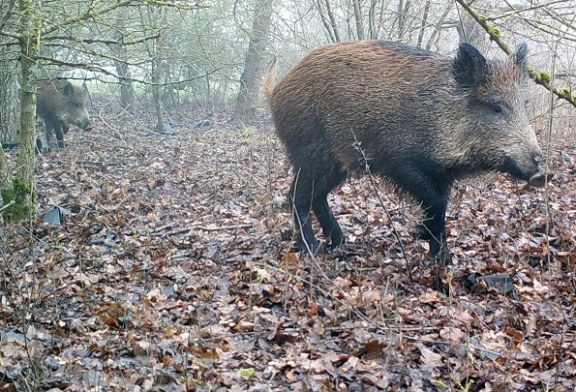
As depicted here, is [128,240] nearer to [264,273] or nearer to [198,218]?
[198,218]

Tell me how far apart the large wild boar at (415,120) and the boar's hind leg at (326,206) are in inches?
0.6

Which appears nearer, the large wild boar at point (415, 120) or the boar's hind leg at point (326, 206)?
the large wild boar at point (415, 120)

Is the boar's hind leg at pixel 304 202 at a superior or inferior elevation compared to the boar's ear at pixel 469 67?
inferior

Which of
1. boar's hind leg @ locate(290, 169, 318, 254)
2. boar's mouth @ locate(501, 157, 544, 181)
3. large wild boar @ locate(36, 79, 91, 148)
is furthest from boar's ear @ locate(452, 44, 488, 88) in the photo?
large wild boar @ locate(36, 79, 91, 148)

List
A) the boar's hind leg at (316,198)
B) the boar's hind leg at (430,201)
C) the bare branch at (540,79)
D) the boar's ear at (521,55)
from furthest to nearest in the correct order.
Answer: the boar's hind leg at (316,198) < the boar's ear at (521,55) < the boar's hind leg at (430,201) < the bare branch at (540,79)

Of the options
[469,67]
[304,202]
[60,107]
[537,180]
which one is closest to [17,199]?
[304,202]

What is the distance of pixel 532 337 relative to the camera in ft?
15.4

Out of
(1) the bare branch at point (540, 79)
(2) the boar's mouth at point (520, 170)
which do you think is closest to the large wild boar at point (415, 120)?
(2) the boar's mouth at point (520, 170)

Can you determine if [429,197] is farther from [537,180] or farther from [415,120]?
[537,180]

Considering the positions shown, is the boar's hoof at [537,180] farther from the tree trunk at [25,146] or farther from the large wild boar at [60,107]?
the large wild boar at [60,107]

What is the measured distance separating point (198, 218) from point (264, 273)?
2.98 meters

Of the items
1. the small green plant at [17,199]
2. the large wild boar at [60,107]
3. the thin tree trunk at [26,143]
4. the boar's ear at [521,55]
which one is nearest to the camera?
the boar's ear at [521,55]

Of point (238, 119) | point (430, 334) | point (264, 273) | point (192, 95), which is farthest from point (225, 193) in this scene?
point (192, 95)

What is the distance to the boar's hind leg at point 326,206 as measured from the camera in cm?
723
